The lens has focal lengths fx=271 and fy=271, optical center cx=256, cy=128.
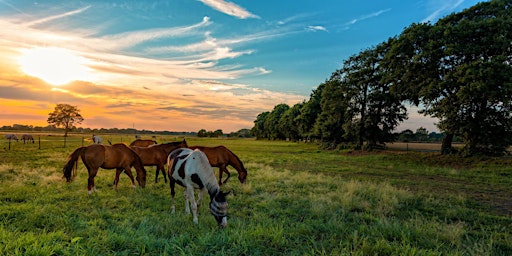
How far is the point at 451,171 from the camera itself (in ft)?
57.0

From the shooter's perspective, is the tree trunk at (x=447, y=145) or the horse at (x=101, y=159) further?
the tree trunk at (x=447, y=145)

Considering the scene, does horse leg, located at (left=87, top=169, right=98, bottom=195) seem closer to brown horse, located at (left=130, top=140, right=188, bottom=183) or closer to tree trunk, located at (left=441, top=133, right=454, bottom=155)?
brown horse, located at (left=130, top=140, right=188, bottom=183)

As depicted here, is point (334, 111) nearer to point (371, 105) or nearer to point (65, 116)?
point (371, 105)

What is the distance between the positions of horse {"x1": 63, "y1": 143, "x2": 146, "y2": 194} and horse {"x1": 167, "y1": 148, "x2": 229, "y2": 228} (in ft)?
11.2

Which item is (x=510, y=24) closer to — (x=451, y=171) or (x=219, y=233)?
(x=451, y=171)

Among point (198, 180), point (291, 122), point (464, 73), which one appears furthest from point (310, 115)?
point (198, 180)

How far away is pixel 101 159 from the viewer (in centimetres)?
962

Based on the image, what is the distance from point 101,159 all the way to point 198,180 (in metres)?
4.92

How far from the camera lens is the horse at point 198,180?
19.4 feet

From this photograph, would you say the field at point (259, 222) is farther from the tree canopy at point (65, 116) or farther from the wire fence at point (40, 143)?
the tree canopy at point (65, 116)

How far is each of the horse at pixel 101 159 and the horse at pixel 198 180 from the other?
3400 mm

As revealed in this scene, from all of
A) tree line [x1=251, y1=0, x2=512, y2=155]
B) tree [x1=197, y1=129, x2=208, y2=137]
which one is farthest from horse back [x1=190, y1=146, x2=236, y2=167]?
tree [x1=197, y1=129, x2=208, y2=137]

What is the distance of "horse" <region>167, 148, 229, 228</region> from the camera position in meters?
5.90

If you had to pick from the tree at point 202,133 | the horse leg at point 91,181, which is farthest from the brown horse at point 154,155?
the tree at point 202,133
